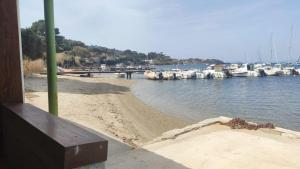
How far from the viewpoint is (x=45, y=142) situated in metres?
1.68

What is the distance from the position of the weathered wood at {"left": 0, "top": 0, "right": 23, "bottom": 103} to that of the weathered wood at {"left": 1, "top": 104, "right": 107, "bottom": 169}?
163 mm

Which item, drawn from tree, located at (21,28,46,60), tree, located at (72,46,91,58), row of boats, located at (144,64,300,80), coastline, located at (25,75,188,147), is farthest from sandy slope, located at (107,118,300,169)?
tree, located at (72,46,91,58)

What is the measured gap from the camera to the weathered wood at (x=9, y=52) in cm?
269

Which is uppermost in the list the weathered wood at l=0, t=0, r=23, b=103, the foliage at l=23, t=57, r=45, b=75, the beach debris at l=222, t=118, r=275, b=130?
the weathered wood at l=0, t=0, r=23, b=103

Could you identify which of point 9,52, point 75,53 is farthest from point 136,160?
point 75,53

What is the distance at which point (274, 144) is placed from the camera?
260 inches

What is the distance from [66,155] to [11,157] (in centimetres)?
128

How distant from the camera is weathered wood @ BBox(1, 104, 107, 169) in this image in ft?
4.89

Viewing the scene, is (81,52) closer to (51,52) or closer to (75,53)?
(75,53)

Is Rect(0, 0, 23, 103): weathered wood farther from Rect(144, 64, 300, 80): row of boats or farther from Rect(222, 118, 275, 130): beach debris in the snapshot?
Rect(144, 64, 300, 80): row of boats

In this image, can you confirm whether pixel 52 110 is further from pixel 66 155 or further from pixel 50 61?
pixel 66 155

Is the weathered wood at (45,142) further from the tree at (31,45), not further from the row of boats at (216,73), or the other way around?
the row of boats at (216,73)

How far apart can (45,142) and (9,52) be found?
129 centimetres

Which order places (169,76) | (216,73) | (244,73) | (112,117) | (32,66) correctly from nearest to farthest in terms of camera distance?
1. (112,117)
2. (32,66)
3. (169,76)
4. (216,73)
5. (244,73)
